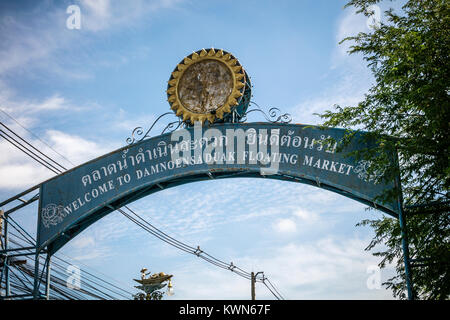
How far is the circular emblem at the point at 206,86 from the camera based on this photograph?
471 inches

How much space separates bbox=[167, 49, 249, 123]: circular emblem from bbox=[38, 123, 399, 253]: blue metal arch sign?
0.44 metres

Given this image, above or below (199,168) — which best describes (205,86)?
above

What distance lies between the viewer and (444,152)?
890cm

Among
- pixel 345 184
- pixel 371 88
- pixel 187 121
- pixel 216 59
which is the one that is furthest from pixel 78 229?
pixel 371 88

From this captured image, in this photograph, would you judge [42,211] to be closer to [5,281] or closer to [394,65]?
[5,281]

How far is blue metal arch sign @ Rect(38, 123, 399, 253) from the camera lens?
10.8 m

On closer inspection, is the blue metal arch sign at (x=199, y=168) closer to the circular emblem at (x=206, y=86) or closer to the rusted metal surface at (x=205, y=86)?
the circular emblem at (x=206, y=86)

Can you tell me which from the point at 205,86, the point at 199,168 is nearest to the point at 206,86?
Answer: the point at 205,86

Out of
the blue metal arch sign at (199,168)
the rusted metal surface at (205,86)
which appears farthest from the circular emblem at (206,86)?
the blue metal arch sign at (199,168)

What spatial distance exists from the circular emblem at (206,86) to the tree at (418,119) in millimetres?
2660

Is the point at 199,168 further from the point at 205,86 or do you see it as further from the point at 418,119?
the point at 418,119

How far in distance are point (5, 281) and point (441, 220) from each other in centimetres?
1122

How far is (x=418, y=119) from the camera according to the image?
964 cm

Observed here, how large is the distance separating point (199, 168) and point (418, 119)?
5.24 m
